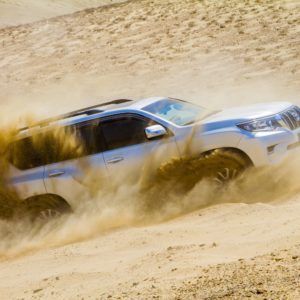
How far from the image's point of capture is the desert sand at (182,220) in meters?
6.88

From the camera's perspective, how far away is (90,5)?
50500mm

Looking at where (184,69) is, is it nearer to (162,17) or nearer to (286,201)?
(162,17)

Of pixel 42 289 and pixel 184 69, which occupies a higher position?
pixel 184 69

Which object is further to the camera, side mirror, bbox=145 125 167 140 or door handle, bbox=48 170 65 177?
door handle, bbox=48 170 65 177

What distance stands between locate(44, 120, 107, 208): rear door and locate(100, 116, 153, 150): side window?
13cm

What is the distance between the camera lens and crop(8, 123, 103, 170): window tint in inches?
438

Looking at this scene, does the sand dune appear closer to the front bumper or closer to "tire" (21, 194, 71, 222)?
"tire" (21, 194, 71, 222)

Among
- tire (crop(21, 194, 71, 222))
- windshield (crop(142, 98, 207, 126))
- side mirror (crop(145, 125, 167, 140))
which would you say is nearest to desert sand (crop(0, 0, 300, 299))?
tire (crop(21, 194, 71, 222))

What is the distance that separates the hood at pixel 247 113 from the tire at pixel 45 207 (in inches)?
90.3

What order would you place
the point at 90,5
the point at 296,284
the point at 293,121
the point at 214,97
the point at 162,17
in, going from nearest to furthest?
the point at 296,284
the point at 293,121
the point at 214,97
the point at 162,17
the point at 90,5

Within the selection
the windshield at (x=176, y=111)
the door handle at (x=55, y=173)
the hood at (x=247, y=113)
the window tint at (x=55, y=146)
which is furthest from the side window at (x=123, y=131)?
the hood at (x=247, y=113)

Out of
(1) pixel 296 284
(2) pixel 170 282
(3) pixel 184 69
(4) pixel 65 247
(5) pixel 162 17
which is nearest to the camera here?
(1) pixel 296 284

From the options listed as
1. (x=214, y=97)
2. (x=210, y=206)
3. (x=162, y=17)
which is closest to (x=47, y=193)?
(x=210, y=206)

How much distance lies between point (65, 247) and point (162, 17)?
2041 cm
